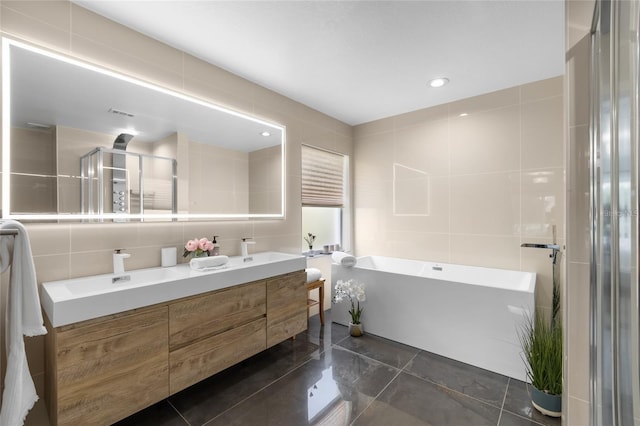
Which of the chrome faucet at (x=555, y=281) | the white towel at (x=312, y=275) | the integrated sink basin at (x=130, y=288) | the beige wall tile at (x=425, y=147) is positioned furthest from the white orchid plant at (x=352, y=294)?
the beige wall tile at (x=425, y=147)

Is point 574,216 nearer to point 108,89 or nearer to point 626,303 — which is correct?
point 626,303

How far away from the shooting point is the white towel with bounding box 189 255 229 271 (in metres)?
1.97

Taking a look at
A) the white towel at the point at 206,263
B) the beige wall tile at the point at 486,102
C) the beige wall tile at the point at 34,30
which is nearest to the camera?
the beige wall tile at the point at 34,30

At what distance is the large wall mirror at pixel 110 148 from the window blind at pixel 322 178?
2.81ft

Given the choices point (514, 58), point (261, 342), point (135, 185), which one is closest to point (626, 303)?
point (261, 342)

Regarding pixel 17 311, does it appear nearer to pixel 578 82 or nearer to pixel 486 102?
pixel 578 82

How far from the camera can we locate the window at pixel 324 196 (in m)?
3.41

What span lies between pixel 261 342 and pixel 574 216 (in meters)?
2.10

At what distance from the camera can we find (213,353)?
6.18ft

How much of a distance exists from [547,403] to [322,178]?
9.37 ft

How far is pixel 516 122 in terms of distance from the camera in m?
2.79

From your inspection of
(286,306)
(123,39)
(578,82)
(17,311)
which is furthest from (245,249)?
(578,82)

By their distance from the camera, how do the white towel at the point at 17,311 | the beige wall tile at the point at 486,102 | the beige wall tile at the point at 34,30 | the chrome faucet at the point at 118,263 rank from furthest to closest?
the beige wall tile at the point at 486,102
the chrome faucet at the point at 118,263
the beige wall tile at the point at 34,30
the white towel at the point at 17,311

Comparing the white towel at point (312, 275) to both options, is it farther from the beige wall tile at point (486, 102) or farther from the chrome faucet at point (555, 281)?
the beige wall tile at point (486, 102)
